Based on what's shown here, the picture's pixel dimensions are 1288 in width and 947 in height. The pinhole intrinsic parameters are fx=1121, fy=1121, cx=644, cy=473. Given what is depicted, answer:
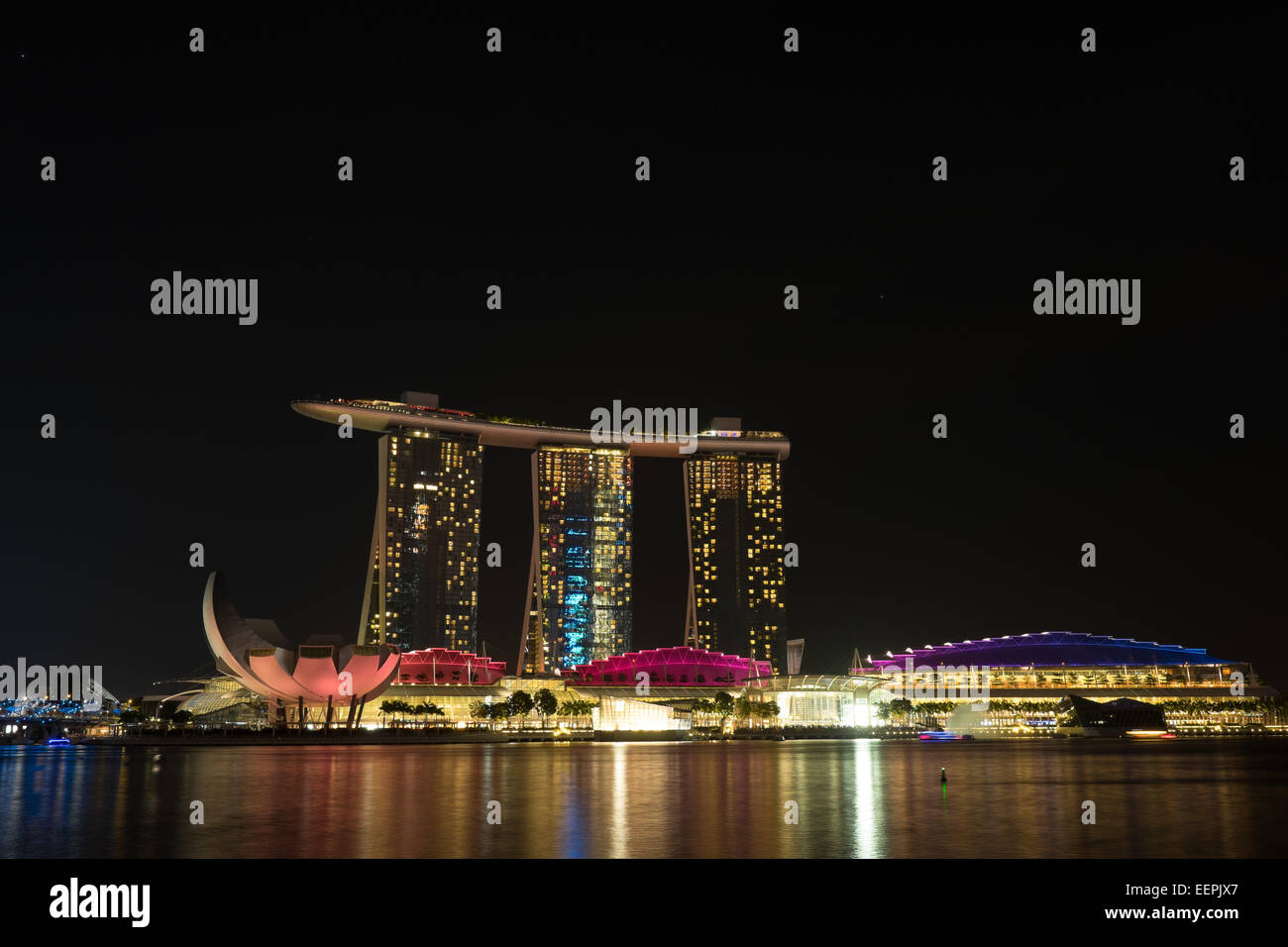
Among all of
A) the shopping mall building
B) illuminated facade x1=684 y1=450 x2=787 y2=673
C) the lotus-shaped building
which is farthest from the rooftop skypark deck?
the lotus-shaped building

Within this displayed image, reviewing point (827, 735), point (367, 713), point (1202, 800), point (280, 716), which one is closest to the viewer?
point (1202, 800)

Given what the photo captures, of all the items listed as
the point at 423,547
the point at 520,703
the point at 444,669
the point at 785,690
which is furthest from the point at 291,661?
the point at 423,547

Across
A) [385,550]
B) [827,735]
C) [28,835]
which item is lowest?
[827,735]

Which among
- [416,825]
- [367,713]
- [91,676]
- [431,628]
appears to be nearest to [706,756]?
[416,825]

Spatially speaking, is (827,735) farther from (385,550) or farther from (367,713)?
(385,550)

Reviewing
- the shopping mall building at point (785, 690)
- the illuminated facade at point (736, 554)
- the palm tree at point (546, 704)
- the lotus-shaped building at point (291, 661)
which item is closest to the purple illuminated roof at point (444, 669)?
the shopping mall building at point (785, 690)

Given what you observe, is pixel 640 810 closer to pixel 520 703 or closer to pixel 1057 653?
pixel 520 703
